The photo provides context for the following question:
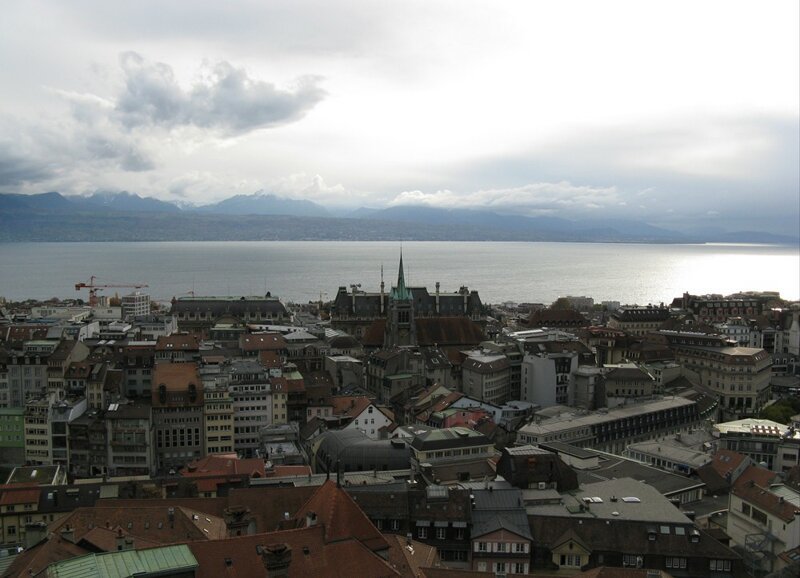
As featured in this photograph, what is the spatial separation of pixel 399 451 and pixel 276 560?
29427mm

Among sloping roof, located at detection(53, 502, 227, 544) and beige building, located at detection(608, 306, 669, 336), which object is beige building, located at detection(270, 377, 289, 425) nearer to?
sloping roof, located at detection(53, 502, 227, 544)

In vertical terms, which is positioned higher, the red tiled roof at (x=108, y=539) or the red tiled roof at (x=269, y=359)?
the red tiled roof at (x=269, y=359)

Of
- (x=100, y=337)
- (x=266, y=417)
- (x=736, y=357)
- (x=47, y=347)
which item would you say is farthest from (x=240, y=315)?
(x=736, y=357)

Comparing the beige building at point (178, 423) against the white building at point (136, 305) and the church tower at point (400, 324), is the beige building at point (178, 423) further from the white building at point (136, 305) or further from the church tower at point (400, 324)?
the white building at point (136, 305)

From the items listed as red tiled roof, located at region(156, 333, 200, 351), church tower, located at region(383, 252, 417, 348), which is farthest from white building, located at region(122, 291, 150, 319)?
red tiled roof, located at region(156, 333, 200, 351)

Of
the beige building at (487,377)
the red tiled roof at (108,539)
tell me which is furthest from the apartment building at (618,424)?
the red tiled roof at (108,539)

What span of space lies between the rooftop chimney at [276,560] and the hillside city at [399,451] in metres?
0.09

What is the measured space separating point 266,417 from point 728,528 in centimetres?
4316

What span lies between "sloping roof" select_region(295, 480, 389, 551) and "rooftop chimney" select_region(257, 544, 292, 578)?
5.25 m

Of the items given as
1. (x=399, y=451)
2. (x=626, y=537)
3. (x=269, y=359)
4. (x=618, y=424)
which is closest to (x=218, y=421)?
(x=269, y=359)

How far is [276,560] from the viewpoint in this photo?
29375 millimetres

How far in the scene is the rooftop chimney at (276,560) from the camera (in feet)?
96.2

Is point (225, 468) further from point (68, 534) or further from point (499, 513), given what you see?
point (499, 513)

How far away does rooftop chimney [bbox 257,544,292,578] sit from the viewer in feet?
96.2
